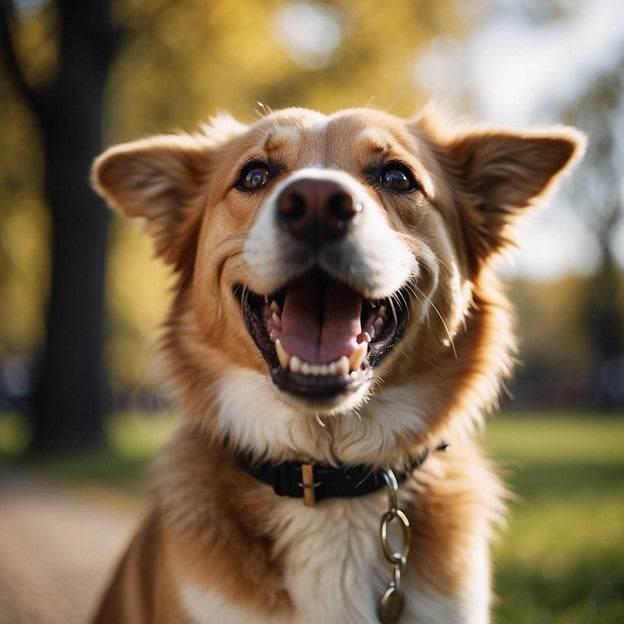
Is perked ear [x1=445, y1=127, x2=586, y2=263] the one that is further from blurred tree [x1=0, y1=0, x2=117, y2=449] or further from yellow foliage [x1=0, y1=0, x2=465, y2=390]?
blurred tree [x1=0, y1=0, x2=117, y2=449]

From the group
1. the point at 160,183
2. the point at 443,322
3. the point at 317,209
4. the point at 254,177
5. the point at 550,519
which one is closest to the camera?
the point at 317,209

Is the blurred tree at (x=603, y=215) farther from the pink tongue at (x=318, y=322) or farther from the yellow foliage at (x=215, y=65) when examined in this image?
the pink tongue at (x=318, y=322)

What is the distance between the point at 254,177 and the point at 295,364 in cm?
91

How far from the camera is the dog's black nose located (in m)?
2.34

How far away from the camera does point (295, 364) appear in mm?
2508

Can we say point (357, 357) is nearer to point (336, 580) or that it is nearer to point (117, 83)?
point (336, 580)

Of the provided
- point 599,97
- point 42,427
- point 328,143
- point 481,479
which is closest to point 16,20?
point 42,427

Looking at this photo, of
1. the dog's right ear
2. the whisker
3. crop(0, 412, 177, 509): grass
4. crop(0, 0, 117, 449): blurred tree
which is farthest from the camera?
crop(0, 0, 117, 449): blurred tree

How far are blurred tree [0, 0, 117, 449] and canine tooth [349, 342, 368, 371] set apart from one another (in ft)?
32.5

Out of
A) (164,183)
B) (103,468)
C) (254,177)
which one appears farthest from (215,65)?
(254,177)

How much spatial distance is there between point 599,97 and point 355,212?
27.0 meters

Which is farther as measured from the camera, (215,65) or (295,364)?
(215,65)

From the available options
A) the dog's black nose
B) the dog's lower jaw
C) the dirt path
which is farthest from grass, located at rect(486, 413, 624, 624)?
the dirt path

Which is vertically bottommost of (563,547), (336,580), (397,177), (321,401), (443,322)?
(563,547)
